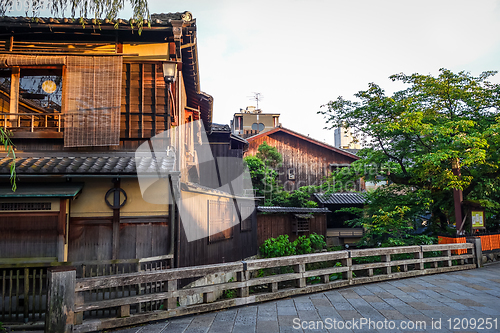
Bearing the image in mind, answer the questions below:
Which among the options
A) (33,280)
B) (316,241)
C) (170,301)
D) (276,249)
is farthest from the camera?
(316,241)

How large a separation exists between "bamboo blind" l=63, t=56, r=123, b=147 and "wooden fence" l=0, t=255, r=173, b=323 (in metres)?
3.12

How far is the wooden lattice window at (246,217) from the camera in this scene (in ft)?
47.2

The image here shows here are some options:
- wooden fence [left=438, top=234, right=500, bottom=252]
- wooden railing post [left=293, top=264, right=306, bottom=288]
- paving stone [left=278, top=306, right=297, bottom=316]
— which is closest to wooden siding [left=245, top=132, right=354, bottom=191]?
wooden fence [left=438, top=234, right=500, bottom=252]

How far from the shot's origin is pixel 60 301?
4930mm

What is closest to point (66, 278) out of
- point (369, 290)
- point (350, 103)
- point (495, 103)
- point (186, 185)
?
point (186, 185)

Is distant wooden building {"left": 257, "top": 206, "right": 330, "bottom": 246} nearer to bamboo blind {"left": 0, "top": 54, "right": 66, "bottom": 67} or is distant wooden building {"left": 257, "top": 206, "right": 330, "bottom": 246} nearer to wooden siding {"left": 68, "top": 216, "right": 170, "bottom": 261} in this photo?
wooden siding {"left": 68, "top": 216, "right": 170, "bottom": 261}

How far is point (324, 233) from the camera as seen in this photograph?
2016 centimetres

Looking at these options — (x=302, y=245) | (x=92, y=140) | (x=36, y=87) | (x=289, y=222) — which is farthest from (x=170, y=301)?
(x=289, y=222)

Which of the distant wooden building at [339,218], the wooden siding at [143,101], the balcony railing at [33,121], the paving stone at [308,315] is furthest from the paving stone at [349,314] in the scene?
the distant wooden building at [339,218]

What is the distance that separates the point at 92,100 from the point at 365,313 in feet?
27.1

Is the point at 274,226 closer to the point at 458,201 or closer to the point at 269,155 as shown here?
the point at 269,155

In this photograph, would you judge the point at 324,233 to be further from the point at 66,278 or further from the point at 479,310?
the point at 66,278

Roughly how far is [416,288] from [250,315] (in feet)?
13.9

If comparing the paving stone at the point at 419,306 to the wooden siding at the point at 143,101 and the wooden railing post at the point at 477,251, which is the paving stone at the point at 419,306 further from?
the wooden siding at the point at 143,101
